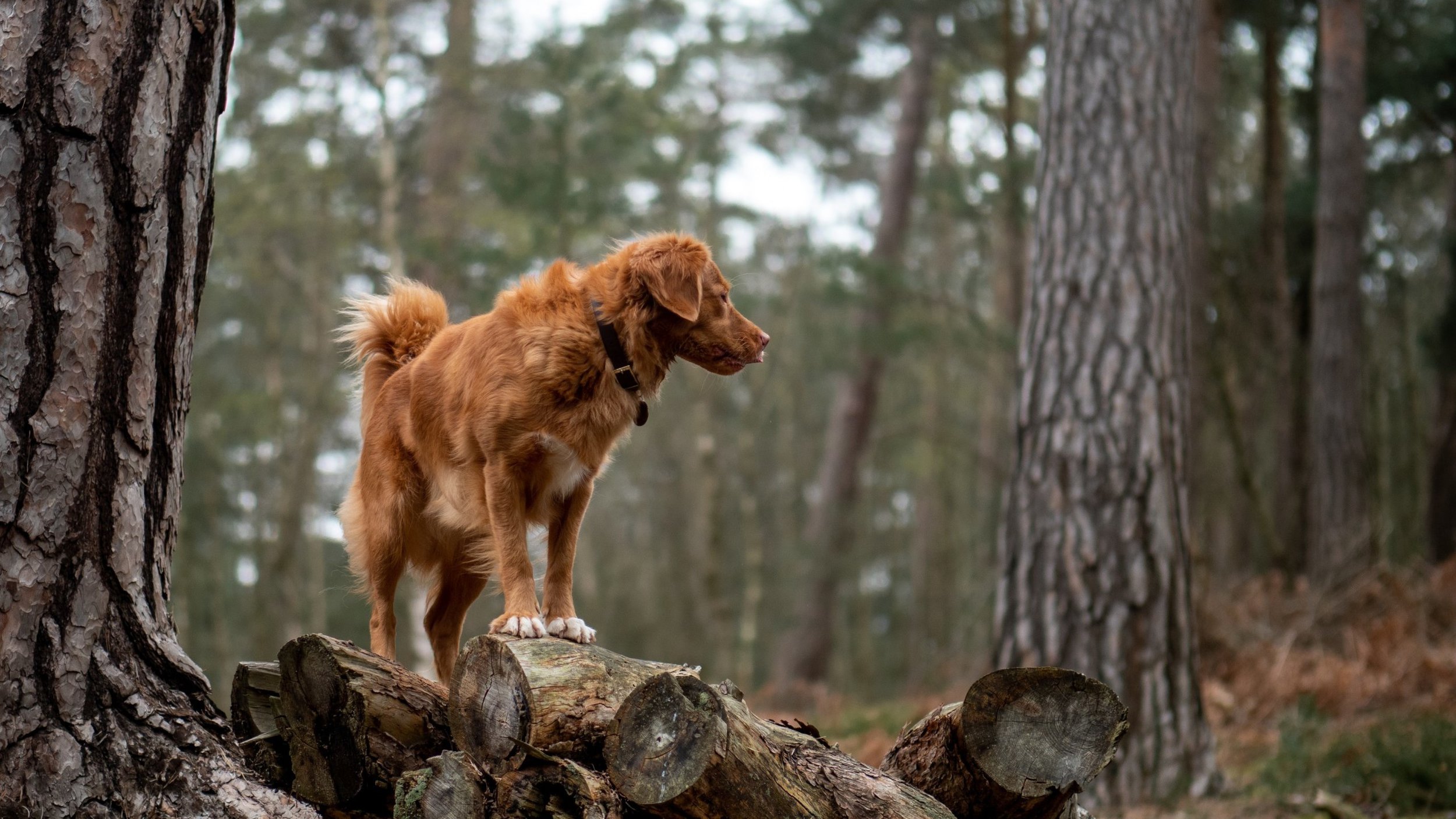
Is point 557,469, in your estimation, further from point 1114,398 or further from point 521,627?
point 1114,398

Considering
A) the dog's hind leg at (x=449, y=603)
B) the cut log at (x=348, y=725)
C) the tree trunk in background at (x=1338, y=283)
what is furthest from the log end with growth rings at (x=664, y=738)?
the tree trunk in background at (x=1338, y=283)

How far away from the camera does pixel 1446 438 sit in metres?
13.5

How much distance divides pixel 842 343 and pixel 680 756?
15.7 metres

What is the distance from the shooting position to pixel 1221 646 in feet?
29.5

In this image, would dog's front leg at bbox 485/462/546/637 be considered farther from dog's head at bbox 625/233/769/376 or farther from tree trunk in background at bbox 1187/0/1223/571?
tree trunk in background at bbox 1187/0/1223/571

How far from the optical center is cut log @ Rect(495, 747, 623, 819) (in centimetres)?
286

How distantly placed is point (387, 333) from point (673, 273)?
1.46 metres

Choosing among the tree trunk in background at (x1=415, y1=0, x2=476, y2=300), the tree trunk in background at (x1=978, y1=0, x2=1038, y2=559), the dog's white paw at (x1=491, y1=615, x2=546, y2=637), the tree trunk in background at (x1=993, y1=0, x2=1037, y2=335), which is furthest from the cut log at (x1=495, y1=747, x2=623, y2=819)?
the tree trunk in background at (x1=415, y1=0, x2=476, y2=300)

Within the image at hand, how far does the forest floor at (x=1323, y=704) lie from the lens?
18.2ft

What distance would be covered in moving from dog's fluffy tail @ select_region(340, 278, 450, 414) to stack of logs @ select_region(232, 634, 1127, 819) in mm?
1771

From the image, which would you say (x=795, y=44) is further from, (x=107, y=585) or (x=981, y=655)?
(x=107, y=585)

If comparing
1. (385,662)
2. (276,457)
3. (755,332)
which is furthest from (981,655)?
(276,457)

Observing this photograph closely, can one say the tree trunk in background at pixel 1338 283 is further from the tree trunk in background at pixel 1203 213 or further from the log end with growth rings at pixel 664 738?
the log end with growth rings at pixel 664 738

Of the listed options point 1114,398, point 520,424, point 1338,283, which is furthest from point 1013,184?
point 520,424
